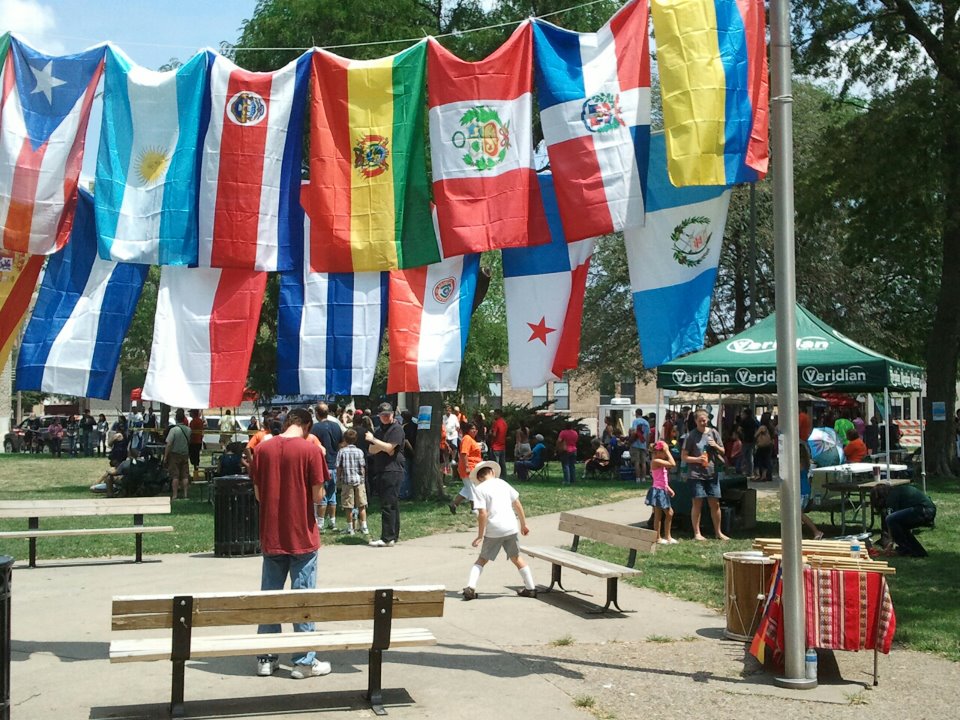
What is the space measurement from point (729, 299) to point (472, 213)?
106 feet

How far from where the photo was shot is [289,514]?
8.05 meters

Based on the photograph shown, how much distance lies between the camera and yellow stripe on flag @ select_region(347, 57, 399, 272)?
8.79 m

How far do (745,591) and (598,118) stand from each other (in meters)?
4.28

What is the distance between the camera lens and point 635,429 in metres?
28.4

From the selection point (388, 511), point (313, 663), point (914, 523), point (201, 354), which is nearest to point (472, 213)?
point (201, 354)

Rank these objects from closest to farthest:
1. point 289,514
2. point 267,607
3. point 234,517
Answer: point 267,607 → point 289,514 → point 234,517

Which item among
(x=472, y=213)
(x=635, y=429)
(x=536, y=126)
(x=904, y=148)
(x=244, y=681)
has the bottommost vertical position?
(x=244, y=681)

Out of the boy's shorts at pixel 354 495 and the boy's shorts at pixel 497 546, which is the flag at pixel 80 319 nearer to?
the boy's shorts at pixel 497 546

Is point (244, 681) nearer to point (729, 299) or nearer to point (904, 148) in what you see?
point (904, 148)

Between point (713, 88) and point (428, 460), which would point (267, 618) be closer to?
point (713, 88)

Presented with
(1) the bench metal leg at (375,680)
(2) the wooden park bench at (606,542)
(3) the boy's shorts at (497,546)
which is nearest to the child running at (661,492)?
(2) the wooden park bench at (606,542)

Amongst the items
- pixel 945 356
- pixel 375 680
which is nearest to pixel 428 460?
pixel 375 680

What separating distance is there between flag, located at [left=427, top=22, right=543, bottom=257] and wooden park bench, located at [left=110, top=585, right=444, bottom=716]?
295cm

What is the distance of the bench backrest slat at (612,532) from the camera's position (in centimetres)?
1119
